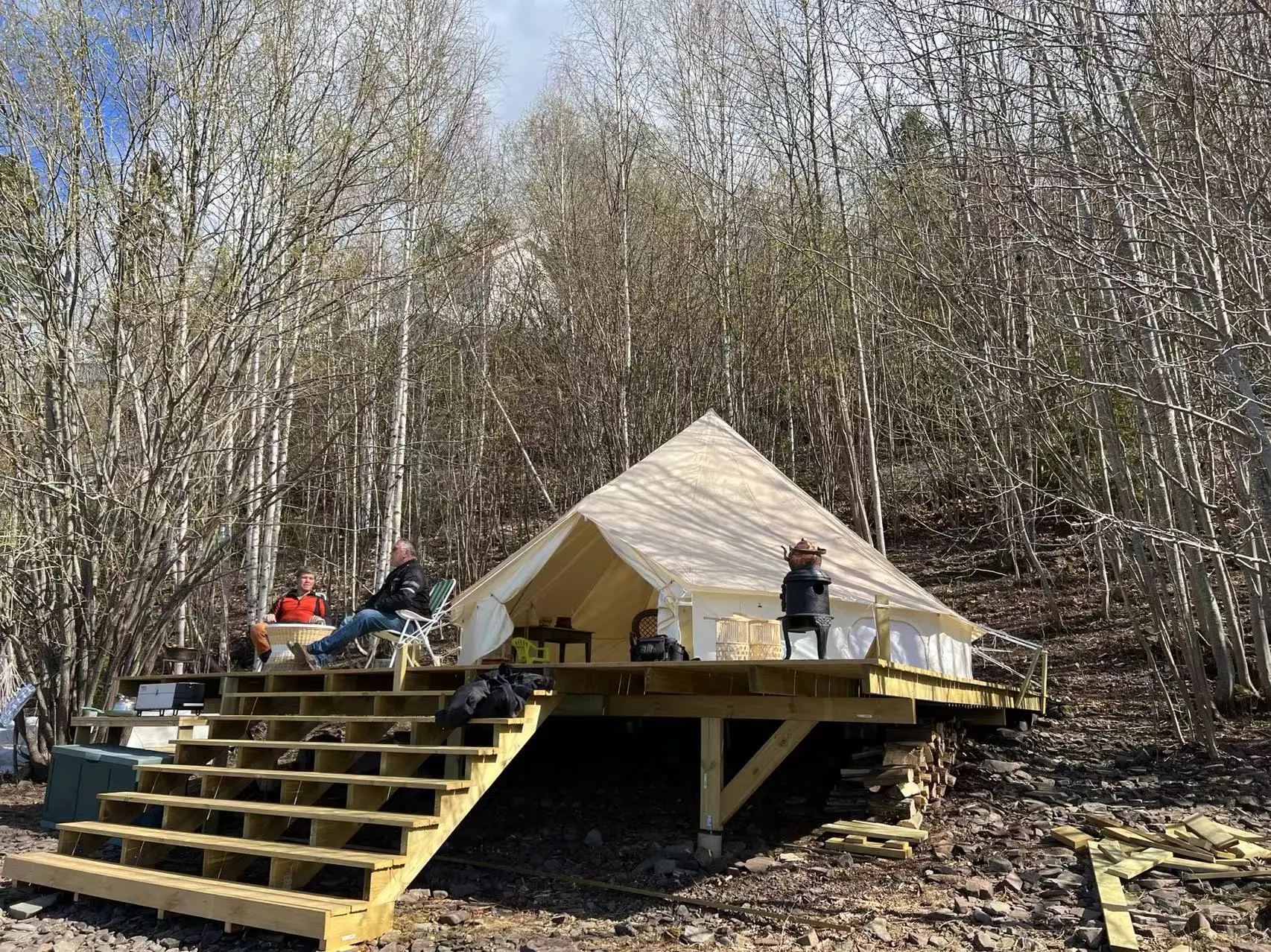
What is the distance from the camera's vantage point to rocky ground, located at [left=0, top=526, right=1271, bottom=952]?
394 cm

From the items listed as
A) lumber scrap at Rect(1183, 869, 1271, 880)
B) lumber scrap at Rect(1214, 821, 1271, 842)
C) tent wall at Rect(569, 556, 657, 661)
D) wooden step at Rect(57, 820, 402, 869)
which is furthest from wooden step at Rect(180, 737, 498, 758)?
tent wall at Rect(569, 556, 657, 661)

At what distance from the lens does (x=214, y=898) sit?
412cm

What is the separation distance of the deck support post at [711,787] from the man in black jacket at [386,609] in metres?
2.35

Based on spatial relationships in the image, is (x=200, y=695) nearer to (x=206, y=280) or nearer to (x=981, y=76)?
(x=206, y=280)

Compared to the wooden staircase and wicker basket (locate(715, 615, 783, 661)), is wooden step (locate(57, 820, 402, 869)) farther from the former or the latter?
wicker basket (locate(715, 615, 783, 661))

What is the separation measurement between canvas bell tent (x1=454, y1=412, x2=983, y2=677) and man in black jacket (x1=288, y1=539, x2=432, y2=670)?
2.89ft

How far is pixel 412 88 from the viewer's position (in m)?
9.48

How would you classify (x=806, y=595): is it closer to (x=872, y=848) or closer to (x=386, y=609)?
(x=872, y=848)

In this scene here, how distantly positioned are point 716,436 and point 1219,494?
12.5 ft

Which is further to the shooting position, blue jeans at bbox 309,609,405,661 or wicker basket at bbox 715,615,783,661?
blue jeans at bbox 309,609,405,661

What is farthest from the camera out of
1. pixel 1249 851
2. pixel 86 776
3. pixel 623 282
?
pixel 623 282

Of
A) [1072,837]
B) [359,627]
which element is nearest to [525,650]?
[359,627]

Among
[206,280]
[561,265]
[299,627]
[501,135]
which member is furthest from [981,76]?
[501,135]

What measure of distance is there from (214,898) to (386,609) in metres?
2.58
